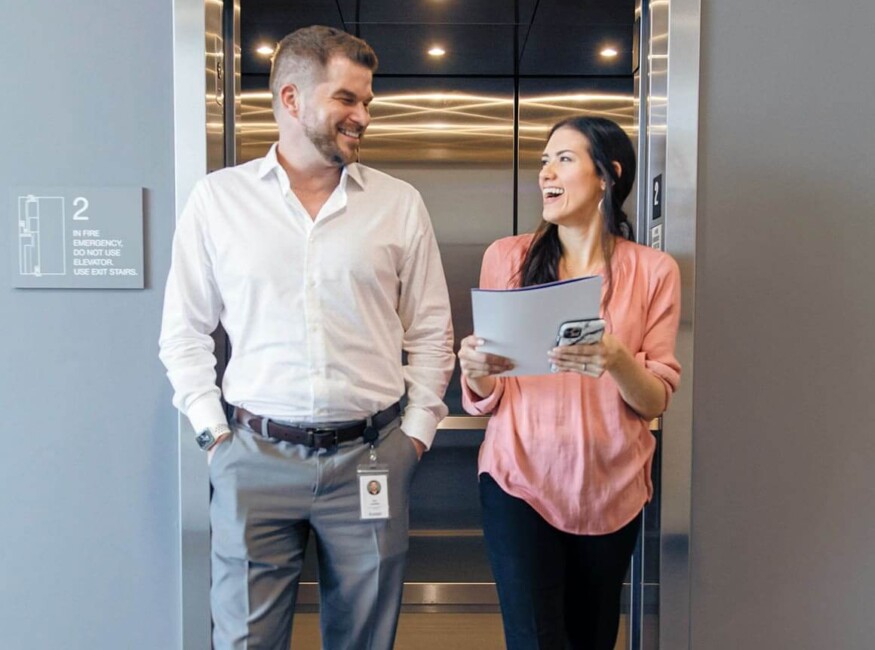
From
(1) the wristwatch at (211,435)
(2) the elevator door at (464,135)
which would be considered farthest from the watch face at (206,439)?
(2) the elevator door at (464,135)

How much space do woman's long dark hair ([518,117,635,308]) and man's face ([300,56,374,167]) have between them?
44 centimetres

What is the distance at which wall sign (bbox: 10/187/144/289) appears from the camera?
1.93 meters

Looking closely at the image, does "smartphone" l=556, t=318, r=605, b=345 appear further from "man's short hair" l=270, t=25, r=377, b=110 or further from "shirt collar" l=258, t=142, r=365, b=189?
"man's short hair" l=270, t=25, r=377, b=110

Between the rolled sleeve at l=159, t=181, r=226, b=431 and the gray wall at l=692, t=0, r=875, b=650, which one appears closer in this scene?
the rolled sleeve at l=159, t=181, r=226, b=431

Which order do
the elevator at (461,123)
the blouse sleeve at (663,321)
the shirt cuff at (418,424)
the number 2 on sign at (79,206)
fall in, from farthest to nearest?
the elevator at (461,123) → the number 2 on sign at (79,206) → the shirt cuff at (418,424) → the blouse sleeve at (663,321)

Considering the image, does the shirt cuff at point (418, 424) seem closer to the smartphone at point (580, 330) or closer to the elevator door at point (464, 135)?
the smartphone at point (580, 330)

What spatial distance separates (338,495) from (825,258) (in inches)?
55.1

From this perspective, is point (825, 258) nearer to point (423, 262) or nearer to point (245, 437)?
point (423, 262)

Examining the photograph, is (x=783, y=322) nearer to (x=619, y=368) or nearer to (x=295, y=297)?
(x=619, y=368)

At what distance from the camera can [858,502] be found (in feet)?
6.83

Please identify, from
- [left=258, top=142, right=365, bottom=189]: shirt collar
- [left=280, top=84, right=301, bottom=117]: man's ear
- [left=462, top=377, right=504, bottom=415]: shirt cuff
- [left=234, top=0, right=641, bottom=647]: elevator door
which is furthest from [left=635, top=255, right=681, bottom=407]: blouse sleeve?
[left=234, top=0, right=641, bottom=647]: elevator door

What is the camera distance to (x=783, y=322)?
6.72 ft

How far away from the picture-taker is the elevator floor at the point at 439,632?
3025mm

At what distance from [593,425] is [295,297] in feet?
2.23
